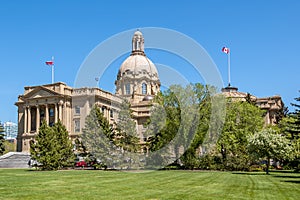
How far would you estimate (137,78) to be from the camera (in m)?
104

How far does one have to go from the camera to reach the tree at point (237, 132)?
43906mm

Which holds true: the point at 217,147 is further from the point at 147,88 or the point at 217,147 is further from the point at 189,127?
the point at 147,88

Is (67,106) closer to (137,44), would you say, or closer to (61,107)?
(61,107)

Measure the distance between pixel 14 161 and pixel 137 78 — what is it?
51.7m

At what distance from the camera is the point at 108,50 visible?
3906 cm

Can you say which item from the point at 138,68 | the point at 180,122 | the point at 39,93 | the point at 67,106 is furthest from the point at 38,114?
the point at 180,122

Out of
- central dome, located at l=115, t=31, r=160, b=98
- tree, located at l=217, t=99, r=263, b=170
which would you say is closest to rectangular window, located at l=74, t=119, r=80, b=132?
central dome, located at l=115, t=31, r=160, b=98

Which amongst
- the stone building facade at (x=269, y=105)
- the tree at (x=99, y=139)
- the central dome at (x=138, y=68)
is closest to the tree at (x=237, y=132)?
the tree at (x=99, y=139)

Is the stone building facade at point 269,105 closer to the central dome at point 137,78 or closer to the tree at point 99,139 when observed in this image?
the central dome at point 137,78

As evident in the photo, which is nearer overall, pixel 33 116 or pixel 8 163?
pixel 8 163

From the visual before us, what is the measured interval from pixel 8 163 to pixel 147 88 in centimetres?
5454

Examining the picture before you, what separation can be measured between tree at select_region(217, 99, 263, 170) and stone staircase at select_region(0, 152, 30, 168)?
92.7ft

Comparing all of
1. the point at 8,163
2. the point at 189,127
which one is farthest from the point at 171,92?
the point at 8,163

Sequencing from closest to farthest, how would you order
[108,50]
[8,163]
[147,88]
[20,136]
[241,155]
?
[108,50] → [241,155] → [8,163] → [20,136] → [147,88]
